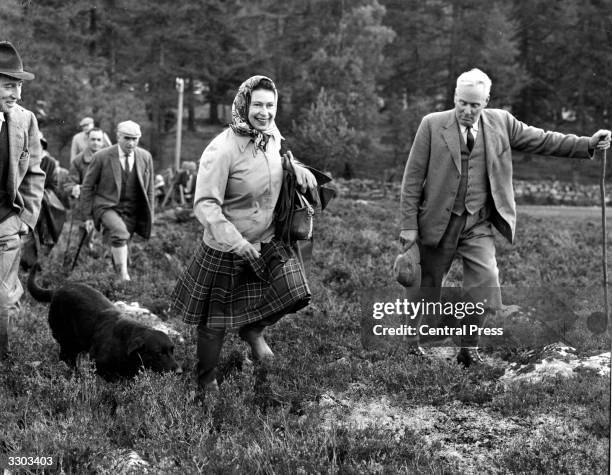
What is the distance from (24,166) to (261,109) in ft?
6.30

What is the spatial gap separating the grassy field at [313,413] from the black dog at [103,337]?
17 cm

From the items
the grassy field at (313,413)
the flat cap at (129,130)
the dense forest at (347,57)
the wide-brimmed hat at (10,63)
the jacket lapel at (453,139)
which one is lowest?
the grassy field at (313,413)

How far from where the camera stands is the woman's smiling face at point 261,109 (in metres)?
5.19

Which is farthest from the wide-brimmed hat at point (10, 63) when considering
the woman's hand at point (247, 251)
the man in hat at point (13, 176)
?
the woman's hand at point (247, 251)

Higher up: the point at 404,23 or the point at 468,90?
the point at 404,23

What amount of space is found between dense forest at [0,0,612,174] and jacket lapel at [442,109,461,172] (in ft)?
103

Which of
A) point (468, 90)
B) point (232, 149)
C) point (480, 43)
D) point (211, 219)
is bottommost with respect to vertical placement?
point (211, 219)

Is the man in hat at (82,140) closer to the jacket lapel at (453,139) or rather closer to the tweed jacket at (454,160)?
the tweed jacket at (454,160)

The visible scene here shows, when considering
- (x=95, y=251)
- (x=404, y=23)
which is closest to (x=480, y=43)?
(x=404, y=23)

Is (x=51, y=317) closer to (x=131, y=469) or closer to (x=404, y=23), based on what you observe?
(x=131, y=469)

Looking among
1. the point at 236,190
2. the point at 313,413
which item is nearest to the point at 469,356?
the point at 313,413

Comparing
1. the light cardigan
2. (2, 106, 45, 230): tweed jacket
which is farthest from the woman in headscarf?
(2, 106, 45, 230): tweed jacket

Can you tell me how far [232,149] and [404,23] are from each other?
42.6m

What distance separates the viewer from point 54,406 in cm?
522
